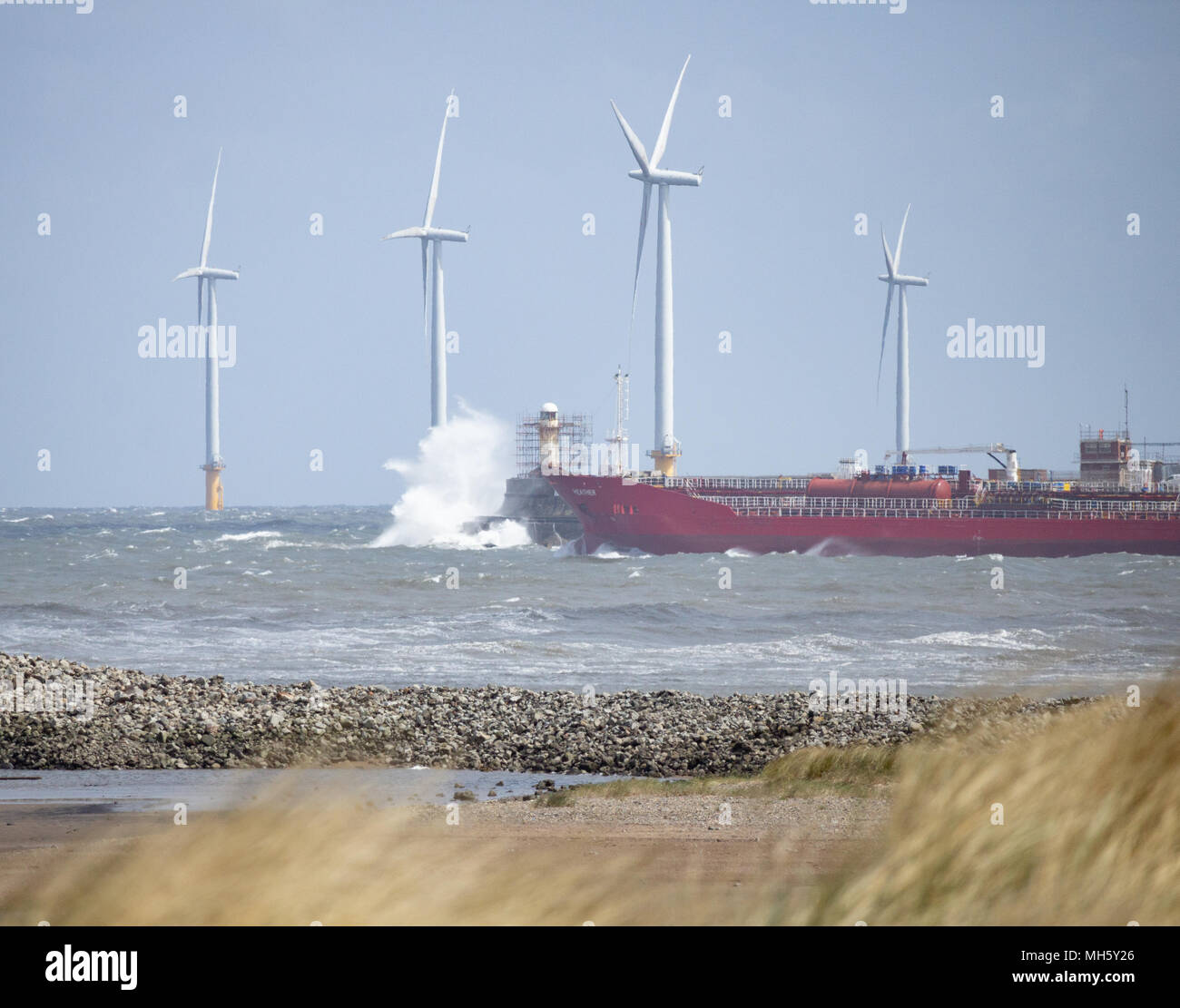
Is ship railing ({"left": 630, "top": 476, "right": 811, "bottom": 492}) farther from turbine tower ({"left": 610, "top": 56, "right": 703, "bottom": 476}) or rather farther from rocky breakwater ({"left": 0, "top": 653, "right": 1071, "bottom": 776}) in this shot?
rocky breakwater ({"left": 0, "top": 653, "right": 1071, "bottom": 776})

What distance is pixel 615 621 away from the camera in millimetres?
37125

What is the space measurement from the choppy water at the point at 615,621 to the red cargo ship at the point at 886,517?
4124 mm

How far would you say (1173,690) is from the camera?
812 centimetres

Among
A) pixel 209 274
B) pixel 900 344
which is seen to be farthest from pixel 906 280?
pixel 209 274

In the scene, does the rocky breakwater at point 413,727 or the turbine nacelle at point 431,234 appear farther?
the turbine nacelle at point 431,234

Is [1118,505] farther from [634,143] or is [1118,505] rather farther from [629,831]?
[629,831]

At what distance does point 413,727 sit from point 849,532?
57.2 m

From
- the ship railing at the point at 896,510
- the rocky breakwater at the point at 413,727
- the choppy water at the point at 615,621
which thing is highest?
the ship railing at the point at 896,510

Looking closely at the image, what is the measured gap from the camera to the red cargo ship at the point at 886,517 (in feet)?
230

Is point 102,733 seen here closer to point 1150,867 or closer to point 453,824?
point 453,824

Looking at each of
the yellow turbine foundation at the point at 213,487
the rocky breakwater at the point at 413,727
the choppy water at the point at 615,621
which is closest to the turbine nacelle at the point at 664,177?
the choppy water at the point at 615,621

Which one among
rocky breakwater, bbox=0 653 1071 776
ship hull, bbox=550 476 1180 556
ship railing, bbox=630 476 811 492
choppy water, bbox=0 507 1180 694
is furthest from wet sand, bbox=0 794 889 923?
ship railing, bbox=630 476 811 492

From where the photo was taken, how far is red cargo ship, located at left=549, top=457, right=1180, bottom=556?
70250mm

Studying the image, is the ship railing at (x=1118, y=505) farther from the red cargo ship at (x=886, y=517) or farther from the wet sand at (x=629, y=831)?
the wet sand at (x=629, y=831)
